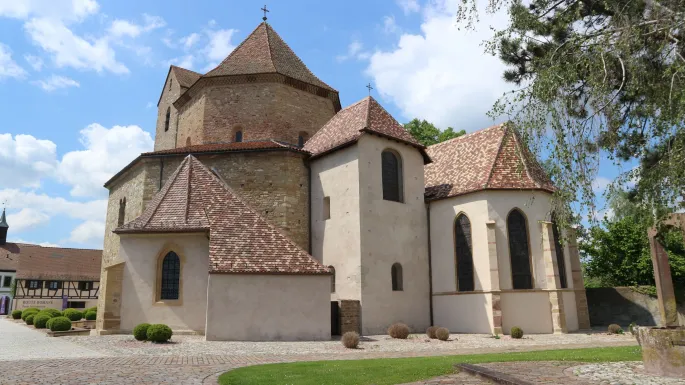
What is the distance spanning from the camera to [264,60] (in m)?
29.0

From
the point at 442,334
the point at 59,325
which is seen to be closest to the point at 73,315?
the point at 59,325

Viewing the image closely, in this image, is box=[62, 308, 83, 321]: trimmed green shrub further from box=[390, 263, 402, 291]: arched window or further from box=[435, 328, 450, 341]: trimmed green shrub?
box=[435, 328, 450, 341]: trimmed green shrub

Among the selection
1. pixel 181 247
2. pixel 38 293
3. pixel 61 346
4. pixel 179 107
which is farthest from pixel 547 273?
pixel 38 293

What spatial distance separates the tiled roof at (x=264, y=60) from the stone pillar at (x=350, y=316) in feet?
48.1

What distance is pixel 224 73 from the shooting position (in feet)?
92.9

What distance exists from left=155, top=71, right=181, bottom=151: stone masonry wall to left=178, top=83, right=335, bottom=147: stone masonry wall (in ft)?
14.1

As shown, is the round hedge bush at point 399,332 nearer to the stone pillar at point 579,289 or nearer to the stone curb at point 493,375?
the stone pillar at point 579,289

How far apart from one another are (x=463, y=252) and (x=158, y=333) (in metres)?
13.1

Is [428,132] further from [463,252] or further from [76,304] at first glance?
[76,304]

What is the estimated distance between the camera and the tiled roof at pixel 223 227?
58.7 feet

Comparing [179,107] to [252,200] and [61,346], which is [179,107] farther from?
[61,346]

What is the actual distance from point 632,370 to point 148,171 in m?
21.9

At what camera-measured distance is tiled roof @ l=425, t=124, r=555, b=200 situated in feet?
69.6

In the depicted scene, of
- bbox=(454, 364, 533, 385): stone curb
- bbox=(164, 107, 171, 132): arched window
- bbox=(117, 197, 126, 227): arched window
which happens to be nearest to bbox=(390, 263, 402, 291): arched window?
bbox=(454, 364, 533, 385): stone curb
